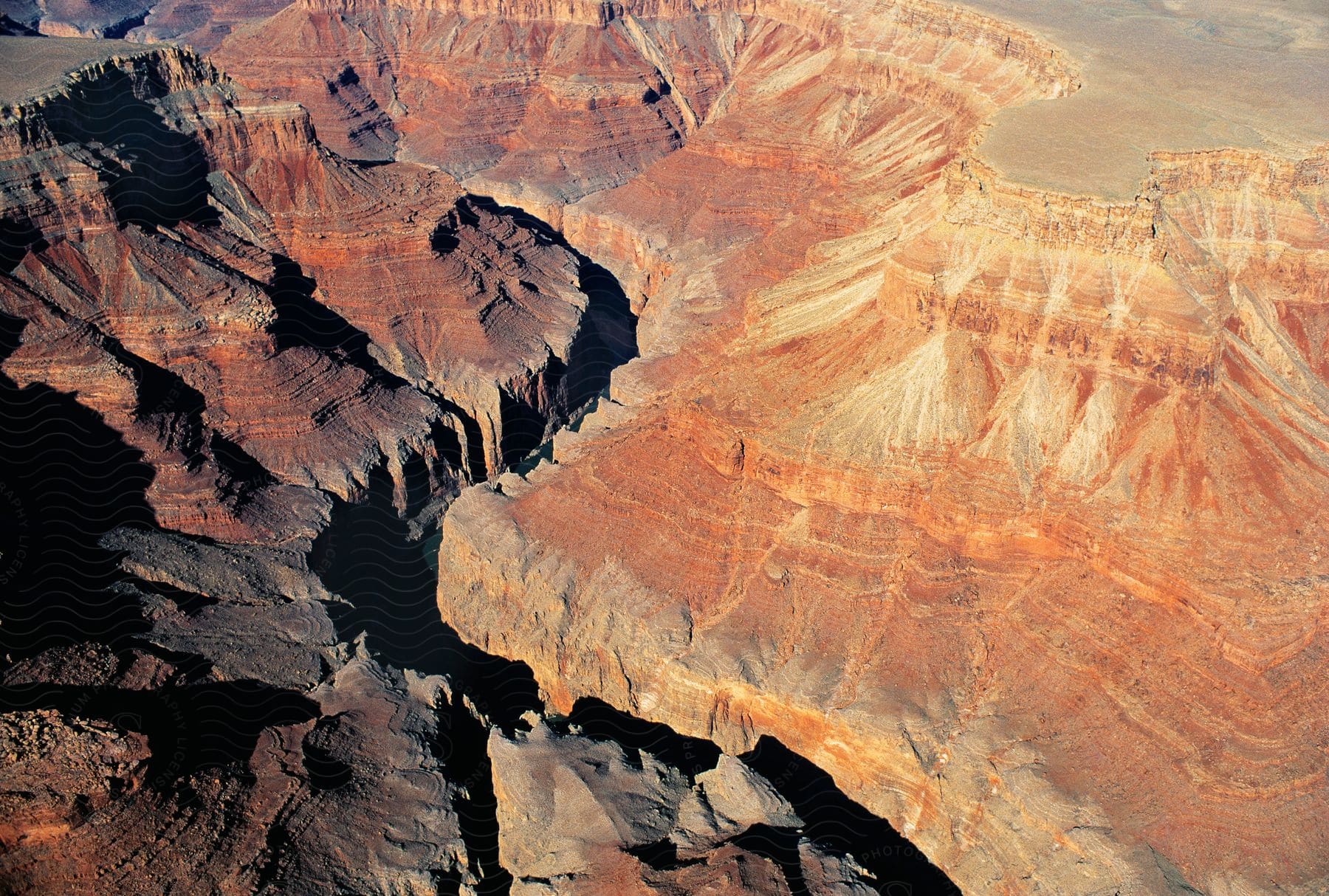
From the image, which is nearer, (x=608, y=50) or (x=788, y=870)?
(x=788, y=870)

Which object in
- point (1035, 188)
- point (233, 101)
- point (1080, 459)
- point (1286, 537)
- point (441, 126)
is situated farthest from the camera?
point (441, 126)

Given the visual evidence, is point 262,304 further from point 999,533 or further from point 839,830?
point 839,830

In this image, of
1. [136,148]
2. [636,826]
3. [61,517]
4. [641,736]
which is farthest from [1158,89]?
[61,517]

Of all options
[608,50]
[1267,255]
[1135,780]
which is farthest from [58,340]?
[608,50]

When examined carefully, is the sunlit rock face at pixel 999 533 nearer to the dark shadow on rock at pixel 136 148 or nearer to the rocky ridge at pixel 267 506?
the rocky ridge at pixel 267 506

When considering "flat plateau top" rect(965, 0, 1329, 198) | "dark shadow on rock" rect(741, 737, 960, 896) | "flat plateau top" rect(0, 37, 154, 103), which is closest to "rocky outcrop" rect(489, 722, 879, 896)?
"dark shadow on rock" rect(741, 737, 960, 896)

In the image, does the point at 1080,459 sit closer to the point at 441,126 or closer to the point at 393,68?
the point at 441,126

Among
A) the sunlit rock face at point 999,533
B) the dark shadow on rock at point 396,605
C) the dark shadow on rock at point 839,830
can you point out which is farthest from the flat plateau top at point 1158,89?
the dark shadow on rock at point 396,605

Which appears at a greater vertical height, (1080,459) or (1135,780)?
(1080,459)
